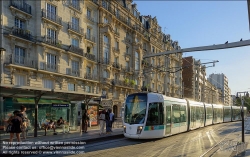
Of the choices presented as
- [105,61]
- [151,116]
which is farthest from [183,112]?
[105,61]

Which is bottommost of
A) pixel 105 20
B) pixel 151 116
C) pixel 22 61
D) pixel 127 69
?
pixel 151 116

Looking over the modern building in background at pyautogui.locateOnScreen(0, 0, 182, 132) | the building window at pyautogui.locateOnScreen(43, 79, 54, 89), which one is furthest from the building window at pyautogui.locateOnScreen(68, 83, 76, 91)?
the building window at pyautogui.locateOnScreen(43, 79, 54, 89)

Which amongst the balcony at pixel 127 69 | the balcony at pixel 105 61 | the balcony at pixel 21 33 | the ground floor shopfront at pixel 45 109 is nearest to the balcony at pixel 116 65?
the balcony at pixel 127 69

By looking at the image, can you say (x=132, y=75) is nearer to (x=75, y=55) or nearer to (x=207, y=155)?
(x=75, y=55)

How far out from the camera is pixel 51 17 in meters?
28.9

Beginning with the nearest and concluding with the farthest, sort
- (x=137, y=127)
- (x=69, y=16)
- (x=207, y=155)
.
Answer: (x=207, y=155) → (x=137, y=127) → (x=69, y=16)

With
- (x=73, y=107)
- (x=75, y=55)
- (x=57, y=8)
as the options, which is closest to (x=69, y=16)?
(x=57, y=8)

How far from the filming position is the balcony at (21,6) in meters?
24.6

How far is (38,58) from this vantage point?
27.0 meters

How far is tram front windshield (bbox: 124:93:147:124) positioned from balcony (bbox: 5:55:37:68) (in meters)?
14.4

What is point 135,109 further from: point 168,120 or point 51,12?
point 51,12

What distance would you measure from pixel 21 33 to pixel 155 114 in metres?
17.4

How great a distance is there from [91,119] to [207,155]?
586 inches

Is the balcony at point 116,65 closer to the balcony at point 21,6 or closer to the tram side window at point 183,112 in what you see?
the balcony at point 21,6
